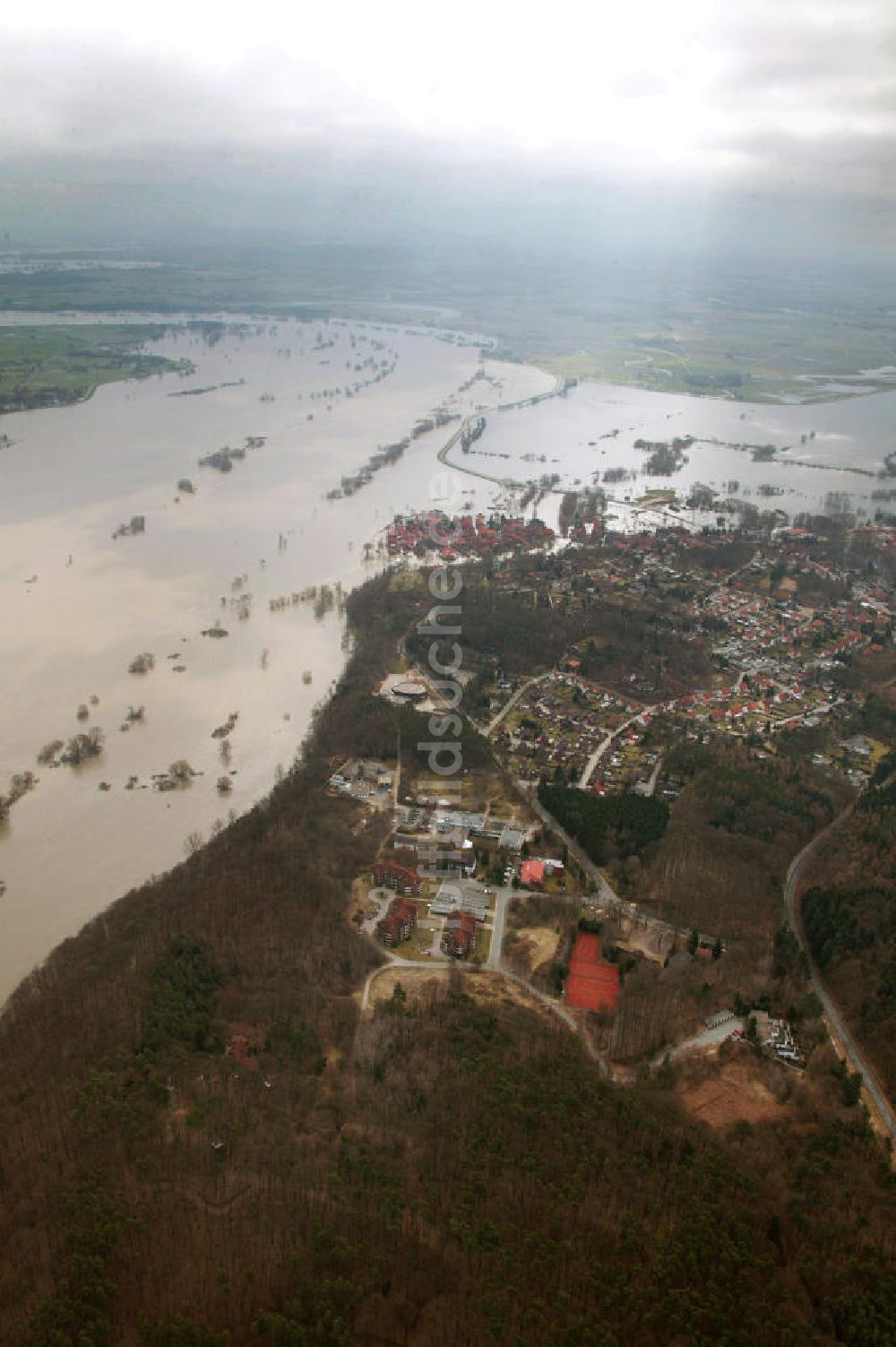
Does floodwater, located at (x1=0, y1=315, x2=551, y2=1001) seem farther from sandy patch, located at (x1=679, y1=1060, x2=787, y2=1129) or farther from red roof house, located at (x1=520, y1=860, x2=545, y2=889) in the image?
sandy patch, located at (x1=679, y1=1060, x2=787, y2=1129)

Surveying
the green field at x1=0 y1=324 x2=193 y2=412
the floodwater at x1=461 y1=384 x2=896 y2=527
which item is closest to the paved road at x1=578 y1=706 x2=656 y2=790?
the floodwater at x1=461 y1=384 x2=896 y2=527

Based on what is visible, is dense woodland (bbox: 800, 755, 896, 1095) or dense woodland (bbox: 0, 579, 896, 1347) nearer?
dense woodland (bbox: 0, 579, 896, 1347)

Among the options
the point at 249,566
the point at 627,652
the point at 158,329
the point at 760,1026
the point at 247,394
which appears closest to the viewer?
the point at 760,1026

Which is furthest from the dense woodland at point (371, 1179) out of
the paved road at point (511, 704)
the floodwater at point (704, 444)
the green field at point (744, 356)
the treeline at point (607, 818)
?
the green field at point (744, 356)

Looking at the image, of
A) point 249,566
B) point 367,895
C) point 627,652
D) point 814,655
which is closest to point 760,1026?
point 367,895

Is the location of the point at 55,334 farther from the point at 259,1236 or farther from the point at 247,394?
the point at 259,1236

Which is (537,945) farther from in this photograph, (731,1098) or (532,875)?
(731,1098)
